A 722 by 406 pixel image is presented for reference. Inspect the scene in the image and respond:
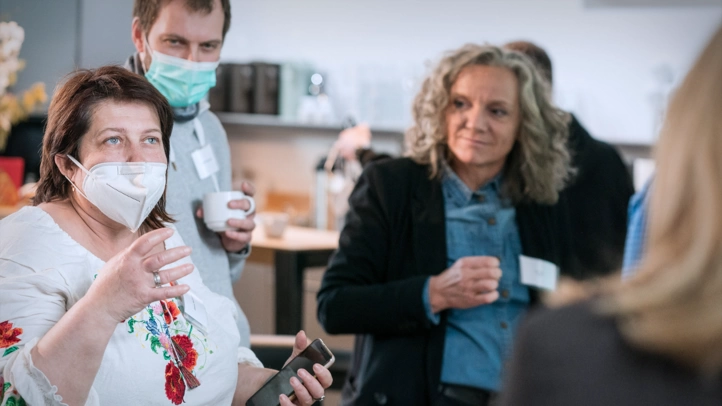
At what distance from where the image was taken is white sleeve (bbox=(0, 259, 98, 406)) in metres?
1.28

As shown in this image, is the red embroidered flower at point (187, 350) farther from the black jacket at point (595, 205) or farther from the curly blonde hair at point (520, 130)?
the black jacket at point (595, 205)

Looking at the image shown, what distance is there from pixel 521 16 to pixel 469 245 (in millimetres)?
2810

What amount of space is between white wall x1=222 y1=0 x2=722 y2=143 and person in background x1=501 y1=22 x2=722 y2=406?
144 inches

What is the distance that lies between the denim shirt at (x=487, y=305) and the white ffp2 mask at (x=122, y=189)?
851mm

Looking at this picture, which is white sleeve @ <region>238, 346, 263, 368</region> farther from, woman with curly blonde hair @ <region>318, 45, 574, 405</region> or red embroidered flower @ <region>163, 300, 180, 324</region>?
woman with curly blonde hair @ <region>318, 45, 574, 405</region>

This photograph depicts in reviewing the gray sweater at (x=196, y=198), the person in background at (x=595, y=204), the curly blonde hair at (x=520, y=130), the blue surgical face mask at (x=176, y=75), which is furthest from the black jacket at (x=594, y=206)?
the blue surgical face mask at (x=176, y=75)

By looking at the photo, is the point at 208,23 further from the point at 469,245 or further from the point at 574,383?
the point at 574,383

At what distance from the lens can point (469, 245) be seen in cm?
228

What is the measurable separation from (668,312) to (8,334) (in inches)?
40.9

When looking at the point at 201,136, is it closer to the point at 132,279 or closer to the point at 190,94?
the point at 190,94

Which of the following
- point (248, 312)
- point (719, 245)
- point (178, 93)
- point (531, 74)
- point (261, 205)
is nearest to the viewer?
point (719, 245)

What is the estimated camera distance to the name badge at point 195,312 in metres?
1.59

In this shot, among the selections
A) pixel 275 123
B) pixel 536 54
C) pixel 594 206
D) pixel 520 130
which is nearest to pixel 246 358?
pixel 520 130

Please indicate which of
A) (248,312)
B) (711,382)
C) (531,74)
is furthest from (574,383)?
(248,312)
